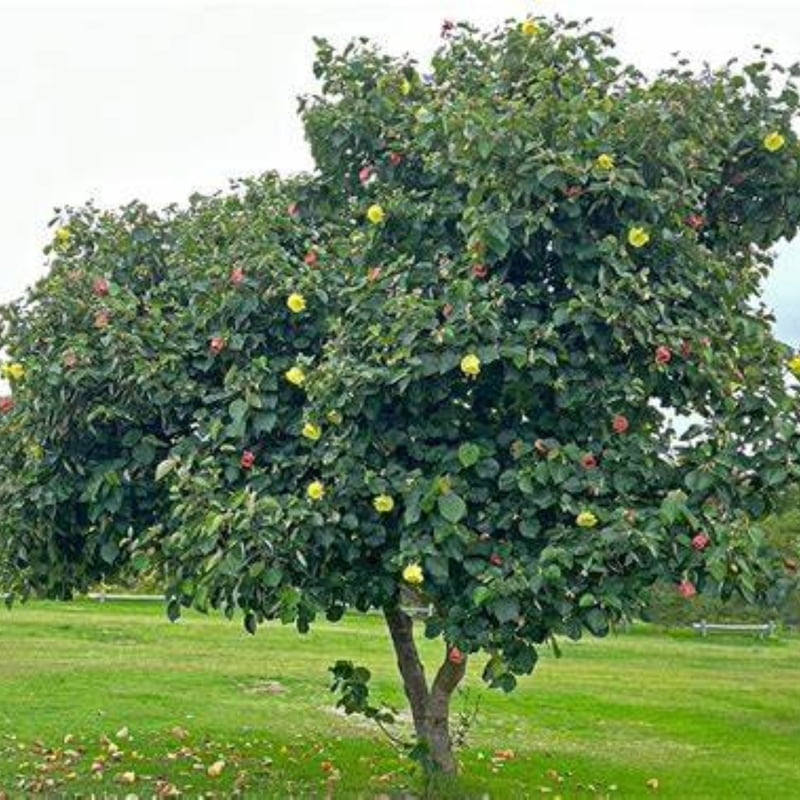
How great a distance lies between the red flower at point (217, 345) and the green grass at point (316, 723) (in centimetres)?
343

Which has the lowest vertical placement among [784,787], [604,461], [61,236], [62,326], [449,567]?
[784,787]

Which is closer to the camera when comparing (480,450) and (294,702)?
(480,450)

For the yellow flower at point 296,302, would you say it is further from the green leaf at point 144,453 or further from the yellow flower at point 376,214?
the green leaf at point 144,453

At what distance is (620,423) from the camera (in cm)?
784

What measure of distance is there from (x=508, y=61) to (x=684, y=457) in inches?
123

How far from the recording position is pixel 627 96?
28.4 ft

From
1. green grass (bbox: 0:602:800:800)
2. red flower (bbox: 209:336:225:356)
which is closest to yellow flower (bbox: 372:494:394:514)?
red flower (bbox: 209:336:225:356)

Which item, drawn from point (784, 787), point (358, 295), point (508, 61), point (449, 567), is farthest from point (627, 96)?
point (784, 787)

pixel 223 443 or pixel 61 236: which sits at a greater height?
pixel 61 236

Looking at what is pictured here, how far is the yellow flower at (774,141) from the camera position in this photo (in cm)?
878

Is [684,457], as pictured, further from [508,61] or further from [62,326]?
[62,326]

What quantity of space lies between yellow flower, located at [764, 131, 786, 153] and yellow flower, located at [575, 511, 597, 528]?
3128mm

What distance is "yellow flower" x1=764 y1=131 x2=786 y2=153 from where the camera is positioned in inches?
346

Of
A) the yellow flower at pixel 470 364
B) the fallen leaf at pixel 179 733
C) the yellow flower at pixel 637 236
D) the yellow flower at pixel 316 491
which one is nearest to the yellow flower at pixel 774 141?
the yellow flower at pixel 637 236
